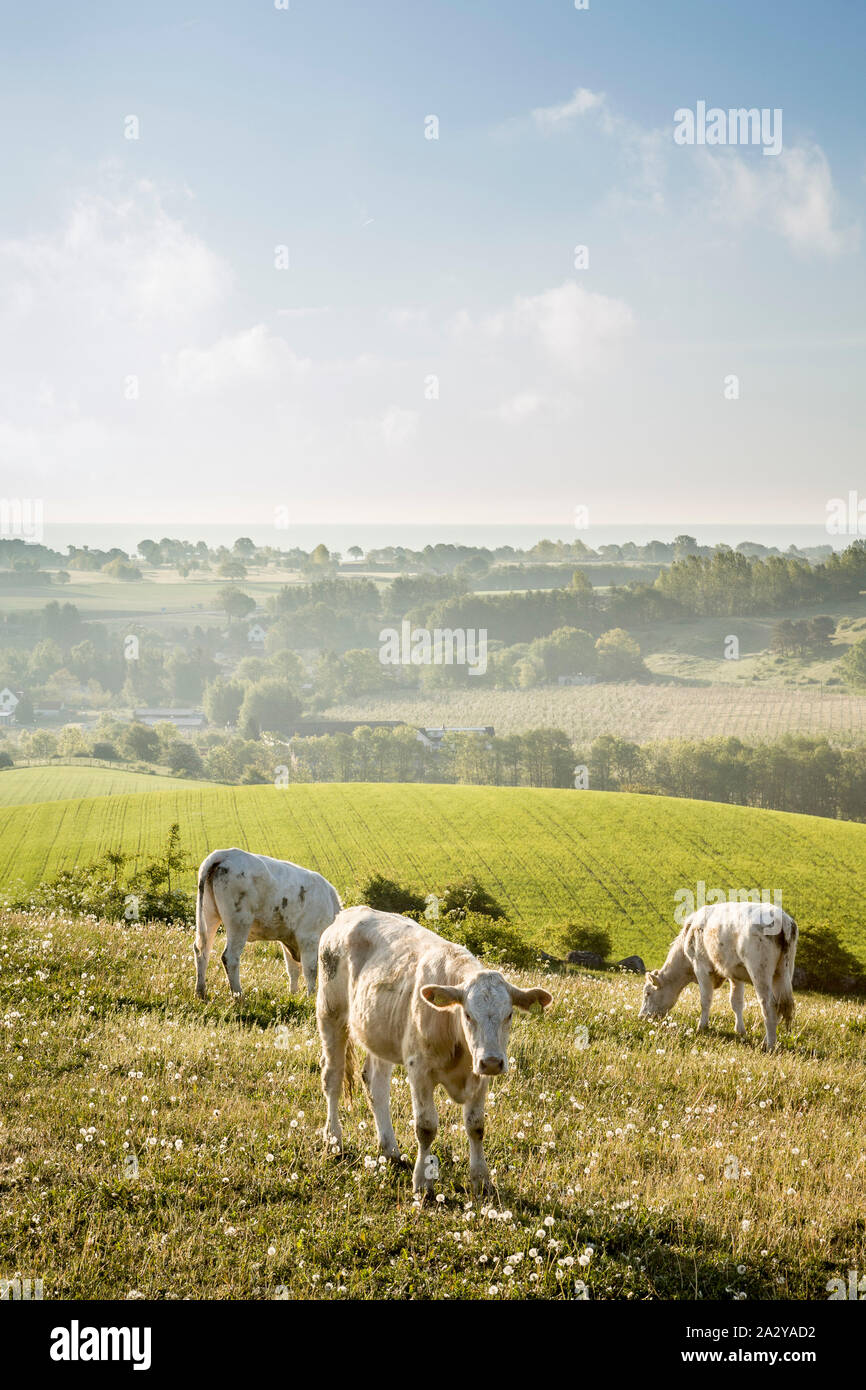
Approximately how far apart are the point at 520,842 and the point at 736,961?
7624 cm

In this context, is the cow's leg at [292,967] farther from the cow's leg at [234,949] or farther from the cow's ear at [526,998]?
the cow's ear at [526,998]

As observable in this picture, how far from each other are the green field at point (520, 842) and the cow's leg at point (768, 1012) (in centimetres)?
5515

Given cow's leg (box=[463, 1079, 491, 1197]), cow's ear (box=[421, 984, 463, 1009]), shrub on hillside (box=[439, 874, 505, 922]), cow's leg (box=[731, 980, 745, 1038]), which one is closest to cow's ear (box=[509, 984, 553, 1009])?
cow's ear (box=[421, 984, 463, 1009])

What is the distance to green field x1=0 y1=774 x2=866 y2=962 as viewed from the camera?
258 ft

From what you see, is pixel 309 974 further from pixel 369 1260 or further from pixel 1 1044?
pixel 369 1260

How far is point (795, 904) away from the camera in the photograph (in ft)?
254

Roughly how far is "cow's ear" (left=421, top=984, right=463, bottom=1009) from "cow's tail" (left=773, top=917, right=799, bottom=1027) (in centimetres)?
1034

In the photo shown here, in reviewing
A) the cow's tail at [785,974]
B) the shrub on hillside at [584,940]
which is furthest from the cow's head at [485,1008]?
the shrub on hillside at [584,940]

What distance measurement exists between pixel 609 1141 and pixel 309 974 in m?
7.51

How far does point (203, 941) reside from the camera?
15.7 meters

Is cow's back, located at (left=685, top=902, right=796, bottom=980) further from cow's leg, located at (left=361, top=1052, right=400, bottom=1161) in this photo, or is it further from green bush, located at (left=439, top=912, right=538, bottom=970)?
cow's leg, located at (left=361, top=1052, right=400, bottom=1161)

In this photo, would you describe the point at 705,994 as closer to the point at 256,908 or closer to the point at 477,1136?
the point at 256,908

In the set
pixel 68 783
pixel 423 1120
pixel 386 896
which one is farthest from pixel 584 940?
pixel 68 783

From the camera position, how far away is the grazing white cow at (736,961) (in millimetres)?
16031
